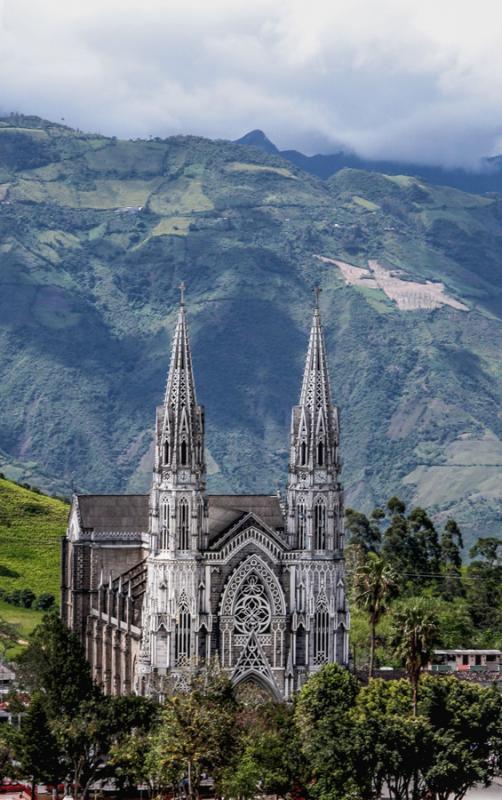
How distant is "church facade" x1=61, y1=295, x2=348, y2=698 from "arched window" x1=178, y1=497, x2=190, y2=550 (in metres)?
0.07

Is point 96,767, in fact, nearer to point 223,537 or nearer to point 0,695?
point 223,537

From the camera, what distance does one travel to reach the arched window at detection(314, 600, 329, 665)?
13738cm

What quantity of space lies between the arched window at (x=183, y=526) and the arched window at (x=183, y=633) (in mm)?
3230

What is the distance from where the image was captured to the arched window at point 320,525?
138000 mm

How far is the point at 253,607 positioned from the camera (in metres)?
137

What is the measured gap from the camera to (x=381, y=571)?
138 m

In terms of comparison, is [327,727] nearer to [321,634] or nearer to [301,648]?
[301,648]

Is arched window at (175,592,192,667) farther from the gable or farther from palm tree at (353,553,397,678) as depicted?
palm tree at (353,553,397,678)

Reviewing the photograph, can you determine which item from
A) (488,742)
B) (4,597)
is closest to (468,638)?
(4,597)

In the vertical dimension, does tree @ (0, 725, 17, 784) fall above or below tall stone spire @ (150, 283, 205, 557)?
below

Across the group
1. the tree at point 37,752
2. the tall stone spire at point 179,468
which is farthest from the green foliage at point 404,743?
the tall stone spire at point 179,468

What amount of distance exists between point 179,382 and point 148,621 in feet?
52.4

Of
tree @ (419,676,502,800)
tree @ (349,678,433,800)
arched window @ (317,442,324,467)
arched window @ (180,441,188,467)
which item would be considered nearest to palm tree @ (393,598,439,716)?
tree @ (419,676,502,800)

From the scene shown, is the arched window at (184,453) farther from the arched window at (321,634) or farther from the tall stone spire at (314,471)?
the arched window at (321,634)
